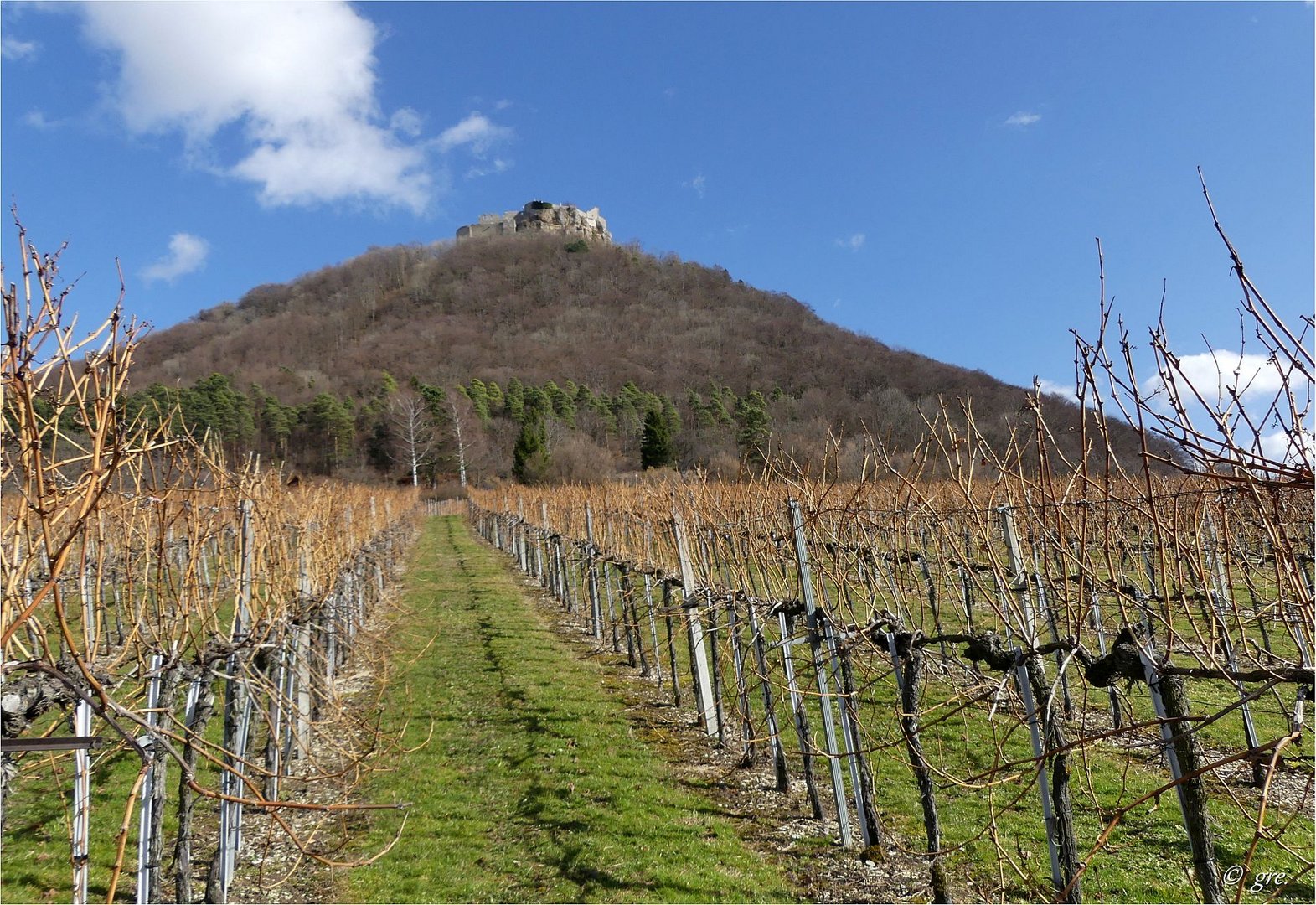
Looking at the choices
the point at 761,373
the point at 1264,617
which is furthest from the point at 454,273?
the point at 1264,617

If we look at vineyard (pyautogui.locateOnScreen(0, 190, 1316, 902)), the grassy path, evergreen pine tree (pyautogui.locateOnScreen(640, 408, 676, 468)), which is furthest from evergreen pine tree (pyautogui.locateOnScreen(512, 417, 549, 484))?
vineyard (pyautogui.locateOnScreen(0, 190, 1316, 902))

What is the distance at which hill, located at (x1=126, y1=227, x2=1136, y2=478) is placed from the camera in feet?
162

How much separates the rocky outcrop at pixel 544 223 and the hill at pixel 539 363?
921 centimetres

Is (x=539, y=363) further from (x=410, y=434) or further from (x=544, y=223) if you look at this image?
(x=544, y=223)

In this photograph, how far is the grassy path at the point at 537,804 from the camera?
4941mm

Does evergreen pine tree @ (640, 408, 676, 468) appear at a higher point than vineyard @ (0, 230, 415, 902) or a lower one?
higher

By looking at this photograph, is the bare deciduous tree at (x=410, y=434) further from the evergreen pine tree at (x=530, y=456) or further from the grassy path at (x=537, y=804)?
the grassy path at (x=537, y=804)

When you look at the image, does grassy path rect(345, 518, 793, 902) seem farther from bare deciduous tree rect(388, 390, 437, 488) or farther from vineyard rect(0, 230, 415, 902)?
bare deciduous tree rect(388, 390, 437, 488)

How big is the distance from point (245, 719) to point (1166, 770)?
7.51 m

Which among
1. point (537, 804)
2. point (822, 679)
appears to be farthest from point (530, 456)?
point (537, 804)

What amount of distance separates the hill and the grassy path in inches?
580

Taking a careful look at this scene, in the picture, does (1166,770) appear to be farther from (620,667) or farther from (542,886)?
(620,667)

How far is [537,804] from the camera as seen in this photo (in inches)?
242

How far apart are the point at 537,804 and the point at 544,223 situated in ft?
468
